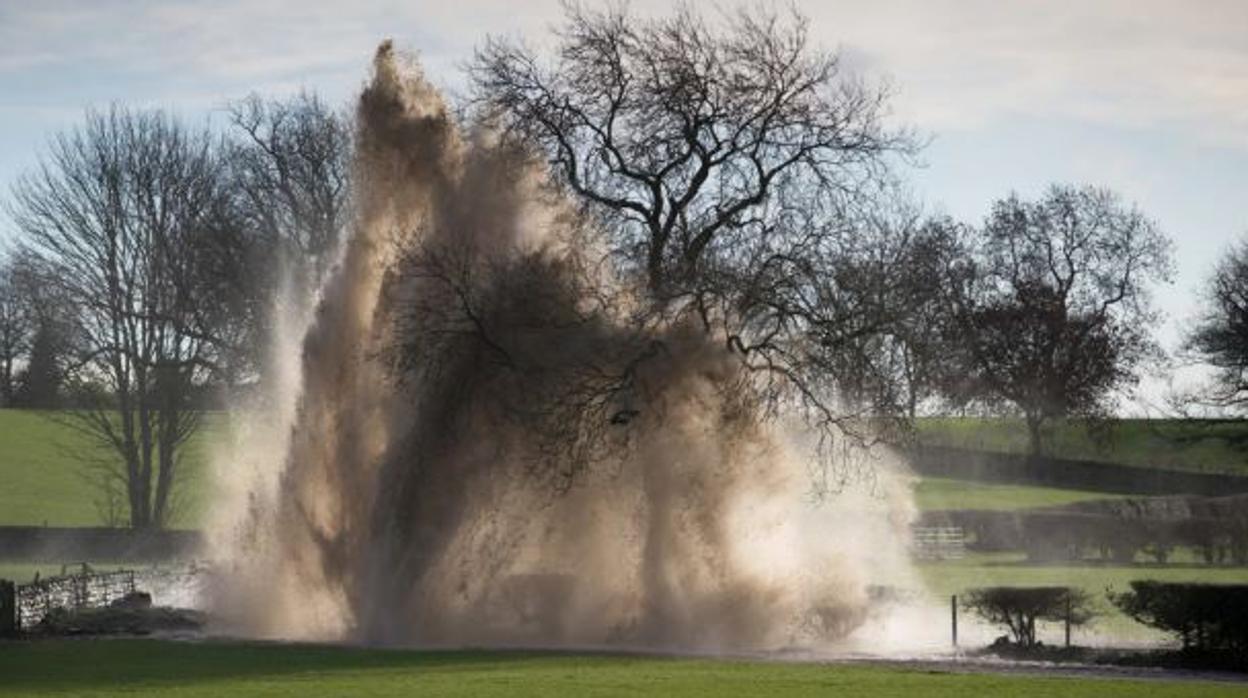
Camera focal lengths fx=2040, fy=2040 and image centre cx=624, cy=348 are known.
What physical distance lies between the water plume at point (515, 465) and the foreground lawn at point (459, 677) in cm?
449

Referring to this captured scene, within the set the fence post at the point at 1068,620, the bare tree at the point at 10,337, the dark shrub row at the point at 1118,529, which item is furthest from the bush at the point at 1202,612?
the bare tree at the point at 10,337

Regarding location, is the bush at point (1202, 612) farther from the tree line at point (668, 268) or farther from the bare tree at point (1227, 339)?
the bare tree at point (1227, 339)

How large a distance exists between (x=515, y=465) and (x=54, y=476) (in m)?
61.9

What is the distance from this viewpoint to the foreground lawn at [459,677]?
100 feet

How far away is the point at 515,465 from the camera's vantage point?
44.5m

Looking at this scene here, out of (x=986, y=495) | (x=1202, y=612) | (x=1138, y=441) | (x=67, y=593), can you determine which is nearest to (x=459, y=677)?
(x=1202, y=612)

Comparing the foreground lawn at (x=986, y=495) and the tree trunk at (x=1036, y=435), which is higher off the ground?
the tree trunk at (x=1036, y=435)

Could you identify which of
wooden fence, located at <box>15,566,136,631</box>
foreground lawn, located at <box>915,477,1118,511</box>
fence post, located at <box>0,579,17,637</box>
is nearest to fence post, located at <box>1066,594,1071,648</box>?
fence post, located at <box>0,579,17,637</box>

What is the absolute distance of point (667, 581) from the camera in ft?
144

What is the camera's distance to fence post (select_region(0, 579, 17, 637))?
4469 cm

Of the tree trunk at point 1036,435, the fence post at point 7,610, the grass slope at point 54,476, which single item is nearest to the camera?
the fence post at point 7,610

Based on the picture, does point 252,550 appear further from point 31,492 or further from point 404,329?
point 31,492

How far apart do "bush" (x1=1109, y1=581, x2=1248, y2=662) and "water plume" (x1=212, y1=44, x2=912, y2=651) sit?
8.19 metres

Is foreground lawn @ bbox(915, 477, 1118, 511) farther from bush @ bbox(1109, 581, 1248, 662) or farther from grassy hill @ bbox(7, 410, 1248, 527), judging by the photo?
bush @ bbox(1109, 581, 1248, 662)
